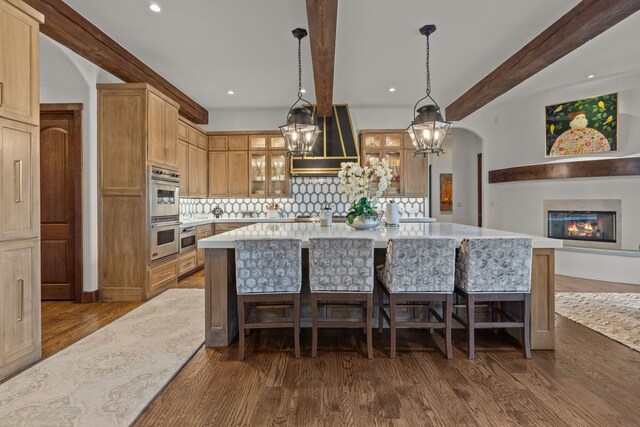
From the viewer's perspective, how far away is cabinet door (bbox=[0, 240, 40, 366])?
2293 millimetres

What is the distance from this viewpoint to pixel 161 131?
14.9 ft

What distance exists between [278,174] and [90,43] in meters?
3.60

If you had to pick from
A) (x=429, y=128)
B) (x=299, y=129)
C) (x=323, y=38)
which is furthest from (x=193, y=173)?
(x=429, y=128)

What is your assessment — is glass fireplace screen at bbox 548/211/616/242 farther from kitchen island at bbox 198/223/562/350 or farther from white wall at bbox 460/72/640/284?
kitchen island at bbox 198/223/562/350

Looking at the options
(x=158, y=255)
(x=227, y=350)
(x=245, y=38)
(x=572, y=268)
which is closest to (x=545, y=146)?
(x=572, y=268)

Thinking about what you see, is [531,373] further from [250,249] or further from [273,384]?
[250,249]

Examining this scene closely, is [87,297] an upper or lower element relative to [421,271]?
lower

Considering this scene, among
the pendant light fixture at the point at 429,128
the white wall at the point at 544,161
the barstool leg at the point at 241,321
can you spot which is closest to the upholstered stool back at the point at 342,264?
the barstool leg at the point at 241,321

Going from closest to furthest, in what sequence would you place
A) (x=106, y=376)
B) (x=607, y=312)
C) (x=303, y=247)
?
1. (x=106, y=376)
2. (x=303, y=247)
3. (x=607, y=312)

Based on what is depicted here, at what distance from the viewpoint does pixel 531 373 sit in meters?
2.36

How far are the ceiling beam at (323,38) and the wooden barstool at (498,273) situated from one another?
226cm

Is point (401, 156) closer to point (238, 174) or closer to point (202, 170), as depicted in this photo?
point (238, 174)

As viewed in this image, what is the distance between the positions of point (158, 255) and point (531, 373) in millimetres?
4237

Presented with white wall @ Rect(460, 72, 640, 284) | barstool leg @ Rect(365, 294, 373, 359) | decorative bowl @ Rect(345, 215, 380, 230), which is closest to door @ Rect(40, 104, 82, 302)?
decorative bowl @ Rect(345, 215, 380, 230)
